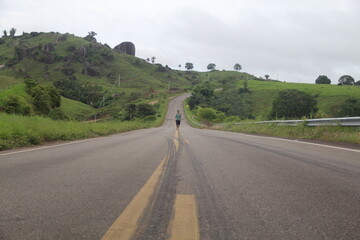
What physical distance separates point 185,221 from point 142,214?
0.44 metres

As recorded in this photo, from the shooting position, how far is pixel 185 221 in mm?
2498

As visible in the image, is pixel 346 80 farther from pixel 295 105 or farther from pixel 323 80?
pixel 295 105

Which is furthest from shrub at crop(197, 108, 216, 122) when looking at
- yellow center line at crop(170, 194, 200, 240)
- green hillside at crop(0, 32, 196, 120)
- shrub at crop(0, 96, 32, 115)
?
yellow center line at crop(170, 194, 200, 240)

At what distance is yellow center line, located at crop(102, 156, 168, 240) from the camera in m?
2.19

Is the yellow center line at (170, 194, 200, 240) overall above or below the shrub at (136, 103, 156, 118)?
above

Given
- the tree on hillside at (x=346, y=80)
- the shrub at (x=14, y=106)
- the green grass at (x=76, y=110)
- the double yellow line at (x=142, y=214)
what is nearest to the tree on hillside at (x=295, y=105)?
the shrub at (x=14, y=106)

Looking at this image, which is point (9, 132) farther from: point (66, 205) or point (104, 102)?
point (104, 102)

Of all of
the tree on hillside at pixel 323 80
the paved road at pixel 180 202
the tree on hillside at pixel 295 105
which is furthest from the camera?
the tree on hillside at pixel 323 80

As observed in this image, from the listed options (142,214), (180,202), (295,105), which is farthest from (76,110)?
(142,214)

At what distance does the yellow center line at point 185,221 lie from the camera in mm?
2191

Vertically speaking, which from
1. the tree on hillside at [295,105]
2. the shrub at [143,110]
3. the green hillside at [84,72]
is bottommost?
the shrub at [143,110]

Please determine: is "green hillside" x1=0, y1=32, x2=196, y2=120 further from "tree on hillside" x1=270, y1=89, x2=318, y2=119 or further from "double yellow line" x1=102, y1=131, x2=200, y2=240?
"double yellow line" x1=102, y1=131, x2=200, y2=240

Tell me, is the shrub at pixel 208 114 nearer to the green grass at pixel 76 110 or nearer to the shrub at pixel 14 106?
the shrub at pixel 14 106

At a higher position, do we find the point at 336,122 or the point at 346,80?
the point at 346,80
